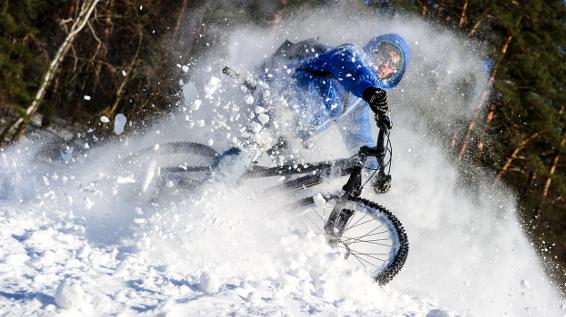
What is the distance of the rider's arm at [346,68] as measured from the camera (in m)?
4.32

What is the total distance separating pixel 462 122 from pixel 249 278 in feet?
58.1

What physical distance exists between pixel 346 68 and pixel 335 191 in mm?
1057

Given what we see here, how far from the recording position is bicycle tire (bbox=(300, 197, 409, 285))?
422cm

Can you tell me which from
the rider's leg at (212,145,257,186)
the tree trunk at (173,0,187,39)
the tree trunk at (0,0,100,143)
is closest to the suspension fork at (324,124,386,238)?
the rider's leg at (212,145,257,186)

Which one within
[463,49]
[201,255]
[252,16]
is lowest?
[201,255]

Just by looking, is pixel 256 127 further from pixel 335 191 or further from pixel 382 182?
pixel 382 182

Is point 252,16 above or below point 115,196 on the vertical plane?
above

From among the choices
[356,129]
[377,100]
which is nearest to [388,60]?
[356,129]

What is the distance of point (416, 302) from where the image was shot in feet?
13.0

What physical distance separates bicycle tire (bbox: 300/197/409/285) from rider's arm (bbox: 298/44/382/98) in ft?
3.05

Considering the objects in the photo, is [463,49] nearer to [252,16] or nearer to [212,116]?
[252,16]

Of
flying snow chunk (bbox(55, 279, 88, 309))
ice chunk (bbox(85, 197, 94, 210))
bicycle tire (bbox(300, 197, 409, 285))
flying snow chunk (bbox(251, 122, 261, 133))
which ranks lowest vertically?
flying snow chunk (bbox(55, 279, 88, 309))

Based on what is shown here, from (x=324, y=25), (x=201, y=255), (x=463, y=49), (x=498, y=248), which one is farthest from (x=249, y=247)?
(x=463, y=49)

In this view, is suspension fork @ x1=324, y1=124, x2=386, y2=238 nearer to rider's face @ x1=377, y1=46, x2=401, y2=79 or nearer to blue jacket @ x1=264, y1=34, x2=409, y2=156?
blue jacket @ x1=264, y1=34, x2=409, y2=156
